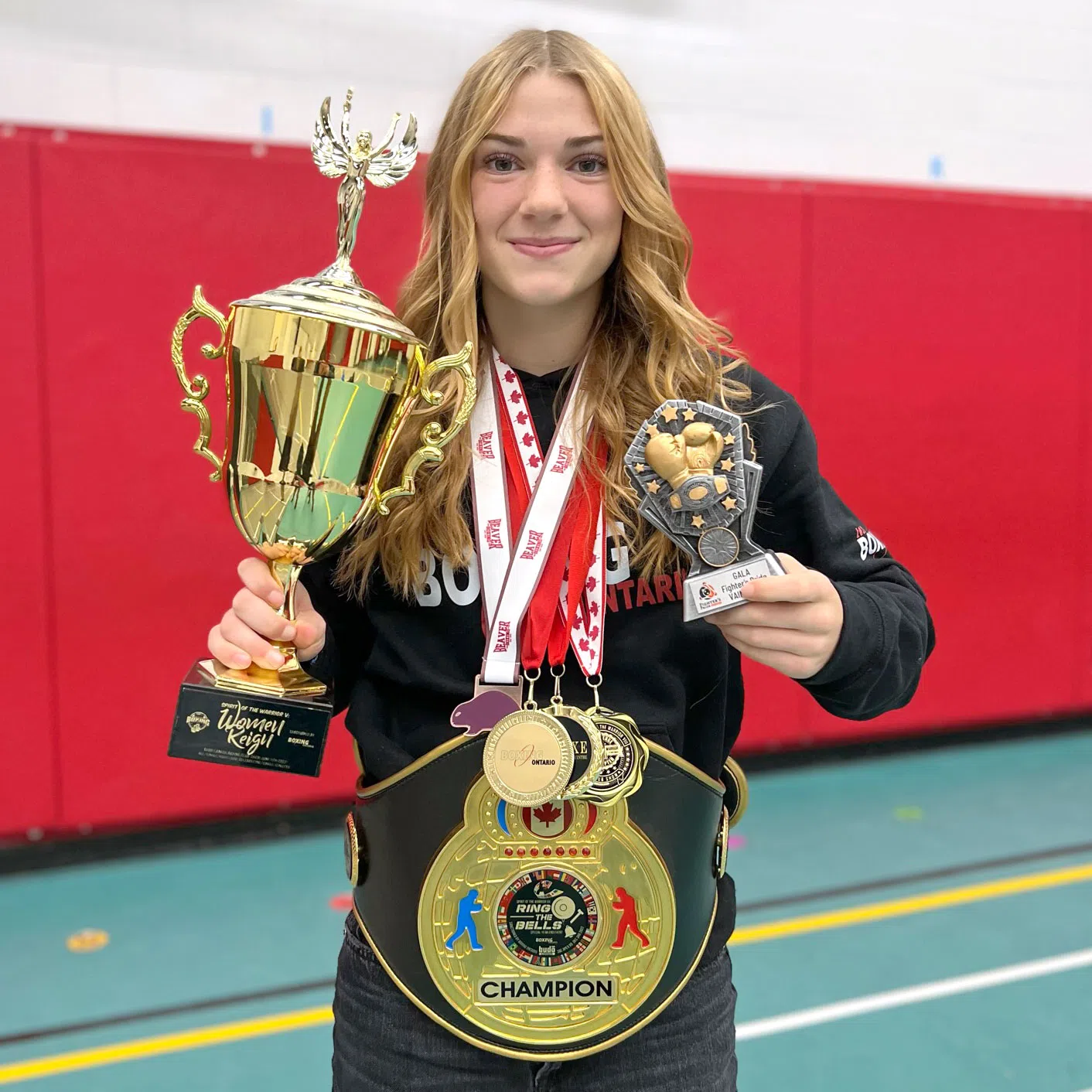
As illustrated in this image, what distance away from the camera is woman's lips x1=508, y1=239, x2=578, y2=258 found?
1159mm

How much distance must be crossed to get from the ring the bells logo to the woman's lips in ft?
1.82

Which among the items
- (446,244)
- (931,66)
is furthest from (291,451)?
(931,66)

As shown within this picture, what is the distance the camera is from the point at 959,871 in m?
3.59

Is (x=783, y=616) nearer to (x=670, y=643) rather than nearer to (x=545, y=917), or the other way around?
(x=670, y=643)

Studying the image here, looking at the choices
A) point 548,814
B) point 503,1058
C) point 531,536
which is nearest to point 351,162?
point 531,536

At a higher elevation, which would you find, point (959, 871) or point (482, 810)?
point (482, 810)

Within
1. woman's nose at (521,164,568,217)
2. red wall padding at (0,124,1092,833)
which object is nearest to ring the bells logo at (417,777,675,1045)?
woman's nose at (521,164,568,217)

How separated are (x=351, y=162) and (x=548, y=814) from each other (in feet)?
2.46

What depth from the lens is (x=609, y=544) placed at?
1.24 m

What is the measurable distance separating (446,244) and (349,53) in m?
3.10

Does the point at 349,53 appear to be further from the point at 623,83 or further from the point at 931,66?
the point at 623,83

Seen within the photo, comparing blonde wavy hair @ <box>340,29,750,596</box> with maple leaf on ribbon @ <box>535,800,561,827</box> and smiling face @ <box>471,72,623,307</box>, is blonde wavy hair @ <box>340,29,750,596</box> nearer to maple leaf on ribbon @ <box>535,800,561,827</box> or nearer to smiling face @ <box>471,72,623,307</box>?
smiling face @ <box>471,72,623,307</box>

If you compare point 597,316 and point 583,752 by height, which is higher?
point 597,316

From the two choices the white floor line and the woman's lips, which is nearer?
the woman's lips
